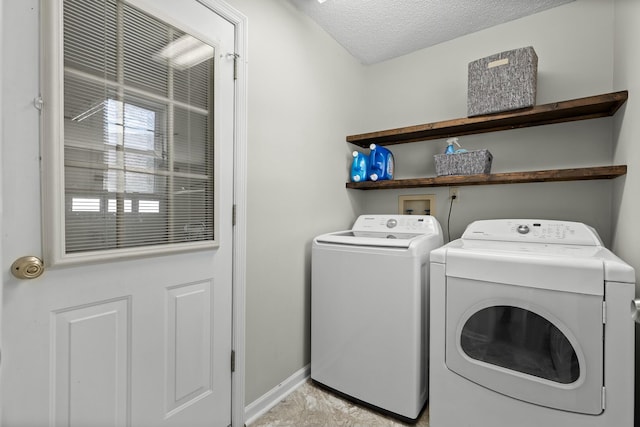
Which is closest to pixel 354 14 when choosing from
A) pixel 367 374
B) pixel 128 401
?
pixel 367 374

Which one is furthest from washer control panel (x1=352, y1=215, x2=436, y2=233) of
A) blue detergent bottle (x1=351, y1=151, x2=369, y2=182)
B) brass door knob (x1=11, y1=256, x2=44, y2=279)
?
brass door knob (x1=11, y1=256, x2=44, y2=279)

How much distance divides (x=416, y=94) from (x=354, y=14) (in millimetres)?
799

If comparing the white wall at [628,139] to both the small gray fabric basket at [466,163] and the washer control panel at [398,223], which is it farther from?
the washer control panel at [398,223]

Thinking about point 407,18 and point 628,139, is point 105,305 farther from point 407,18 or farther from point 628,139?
point 628,139

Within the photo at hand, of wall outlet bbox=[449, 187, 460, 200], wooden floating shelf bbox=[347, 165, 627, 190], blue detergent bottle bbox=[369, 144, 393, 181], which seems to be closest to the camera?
wooden floating shelf bbox=[347, 165, 627, 190]

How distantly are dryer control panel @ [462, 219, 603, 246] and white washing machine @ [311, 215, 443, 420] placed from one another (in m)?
0.27

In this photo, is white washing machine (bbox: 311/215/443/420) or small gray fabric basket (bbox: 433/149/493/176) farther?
small gray fabric basket (bbox: 433/149/493/176)

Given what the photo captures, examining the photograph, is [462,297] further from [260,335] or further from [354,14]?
[354,14]

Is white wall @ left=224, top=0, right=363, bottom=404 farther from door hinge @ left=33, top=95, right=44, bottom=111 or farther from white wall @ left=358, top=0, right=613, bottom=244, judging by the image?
door hinge @ left=33, top=95, right=44, bottom=111

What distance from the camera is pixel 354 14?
1.97 metres

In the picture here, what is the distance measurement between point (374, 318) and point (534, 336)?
0.75 meters

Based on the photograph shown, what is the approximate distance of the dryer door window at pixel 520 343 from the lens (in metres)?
1.25

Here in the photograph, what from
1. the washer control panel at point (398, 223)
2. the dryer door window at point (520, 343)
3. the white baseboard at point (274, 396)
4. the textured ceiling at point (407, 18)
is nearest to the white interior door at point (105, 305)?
the white baseboard at point (274, 396)

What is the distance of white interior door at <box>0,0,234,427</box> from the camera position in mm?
893
